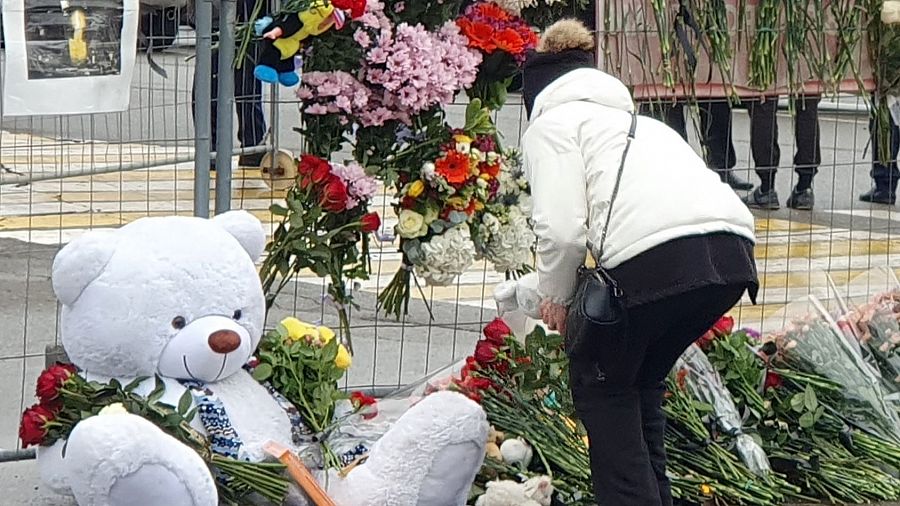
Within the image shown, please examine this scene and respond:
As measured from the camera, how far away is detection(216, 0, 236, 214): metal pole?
4352 mm

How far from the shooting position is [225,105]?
4430mm

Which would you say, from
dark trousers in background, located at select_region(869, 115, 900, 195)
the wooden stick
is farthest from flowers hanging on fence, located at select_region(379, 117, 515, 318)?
dark trousers in background, located at select_region(869, 115, 900, 195)

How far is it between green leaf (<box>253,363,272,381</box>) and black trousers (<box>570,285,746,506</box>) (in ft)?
2.96

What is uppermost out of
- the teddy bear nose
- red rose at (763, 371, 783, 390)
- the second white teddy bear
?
the teddy bear nose

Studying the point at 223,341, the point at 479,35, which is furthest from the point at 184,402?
the point at 479,35

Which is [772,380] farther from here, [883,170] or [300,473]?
[883,170]

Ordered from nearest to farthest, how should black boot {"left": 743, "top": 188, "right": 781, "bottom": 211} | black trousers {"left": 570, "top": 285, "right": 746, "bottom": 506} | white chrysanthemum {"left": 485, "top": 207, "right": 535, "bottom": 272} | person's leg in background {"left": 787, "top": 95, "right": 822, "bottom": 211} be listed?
black trousers {"left": 570, "top": 285, "right": 746, "bottom": 506}
white chrysanthemum {"left": 485, "top": 207, "right": 535, "bottom": 272}
person's leg in background {"left": 787, "top": 95, "right": 822, "bottom": 211}
black boot {"left": 743, "top": 188, "right": 781, "bottom": 211}

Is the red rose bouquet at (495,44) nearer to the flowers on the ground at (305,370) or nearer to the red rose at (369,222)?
the red rose at (369,222)

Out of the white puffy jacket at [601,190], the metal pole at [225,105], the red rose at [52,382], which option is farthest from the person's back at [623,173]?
the red rose at [52,382]

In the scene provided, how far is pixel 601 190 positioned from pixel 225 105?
141 cm

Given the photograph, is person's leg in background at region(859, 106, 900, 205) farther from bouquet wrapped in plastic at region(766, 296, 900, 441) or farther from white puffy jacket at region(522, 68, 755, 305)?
white puffy jacket at region(522, 68, 755, 305)

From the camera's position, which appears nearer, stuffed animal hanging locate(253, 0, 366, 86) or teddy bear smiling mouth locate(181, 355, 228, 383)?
teddy bear smiling mouth locate(181, 355, 228, 383)

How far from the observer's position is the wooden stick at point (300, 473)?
12.2 feet

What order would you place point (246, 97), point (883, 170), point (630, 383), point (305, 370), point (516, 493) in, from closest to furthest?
point (630, 383) < point (516, 493) < point (305, 370) < point (246, 97) < point (883, 170)
